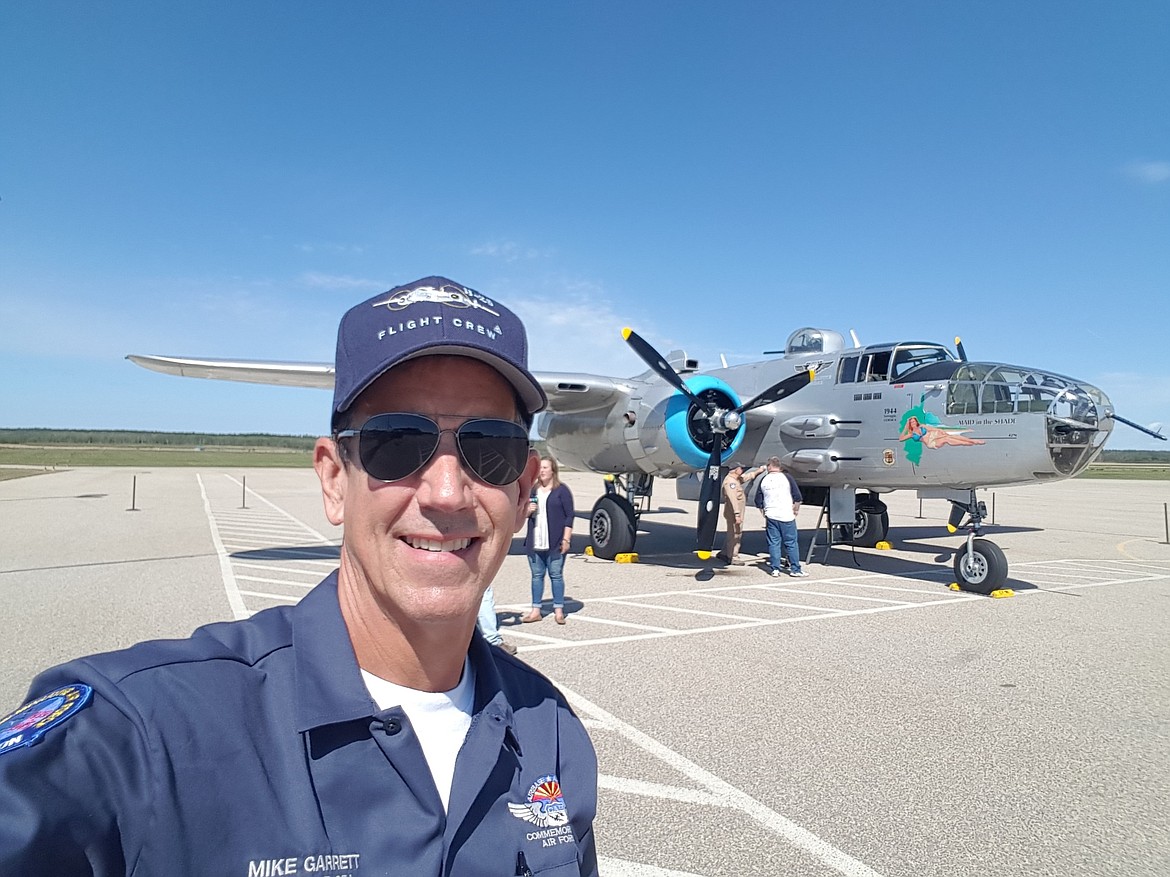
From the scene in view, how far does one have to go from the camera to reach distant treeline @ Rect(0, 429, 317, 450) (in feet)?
422

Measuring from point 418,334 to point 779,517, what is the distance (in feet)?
34.2

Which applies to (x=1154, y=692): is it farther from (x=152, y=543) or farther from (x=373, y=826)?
(x=152, y=543)

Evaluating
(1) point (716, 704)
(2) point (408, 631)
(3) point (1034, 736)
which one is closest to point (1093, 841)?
(3) point (1034, 736)

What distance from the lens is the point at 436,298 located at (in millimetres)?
1378

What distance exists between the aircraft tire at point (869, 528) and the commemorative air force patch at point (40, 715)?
15.2m

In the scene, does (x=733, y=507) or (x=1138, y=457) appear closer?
(x=733, y=507)

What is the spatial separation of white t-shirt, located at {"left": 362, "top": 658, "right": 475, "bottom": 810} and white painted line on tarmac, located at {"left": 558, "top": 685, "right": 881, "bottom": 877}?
8.56 feet

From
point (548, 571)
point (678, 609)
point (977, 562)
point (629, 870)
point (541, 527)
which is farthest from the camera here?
point (977, 562)

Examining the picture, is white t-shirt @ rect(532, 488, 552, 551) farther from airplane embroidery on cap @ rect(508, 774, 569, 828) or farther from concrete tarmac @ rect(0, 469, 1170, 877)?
airplane embroidery on cap @ rect(508, 774, 569, 828)

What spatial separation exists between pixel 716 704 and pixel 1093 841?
2377 mm

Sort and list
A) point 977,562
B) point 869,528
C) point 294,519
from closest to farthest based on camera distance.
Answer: point 977,562 < point 869,528 < point 294,519

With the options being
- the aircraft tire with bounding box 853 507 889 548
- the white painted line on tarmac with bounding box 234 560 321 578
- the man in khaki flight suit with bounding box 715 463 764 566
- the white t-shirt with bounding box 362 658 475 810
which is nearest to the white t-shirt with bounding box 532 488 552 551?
the white painted line on tarmac with bounding box 234 560 321 578

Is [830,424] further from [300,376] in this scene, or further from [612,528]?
[300,376]

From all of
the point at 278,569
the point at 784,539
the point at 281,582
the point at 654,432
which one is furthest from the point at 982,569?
the point at 278,569
